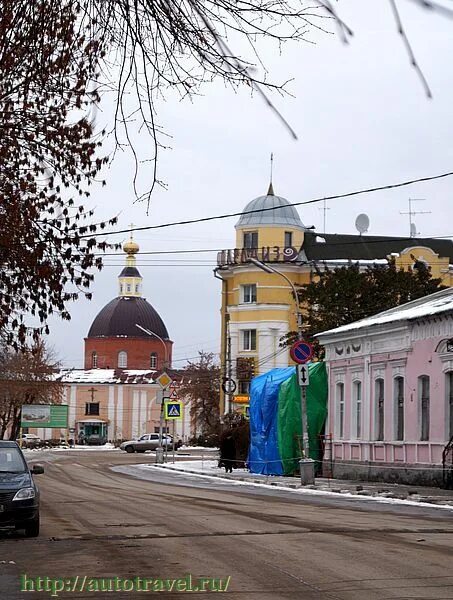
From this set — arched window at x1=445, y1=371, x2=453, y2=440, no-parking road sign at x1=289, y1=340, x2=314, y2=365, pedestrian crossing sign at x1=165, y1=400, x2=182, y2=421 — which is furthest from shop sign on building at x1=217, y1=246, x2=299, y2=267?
arched window at x1=445, y1=371, x2=453, y2=440

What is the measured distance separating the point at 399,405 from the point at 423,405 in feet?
6.72

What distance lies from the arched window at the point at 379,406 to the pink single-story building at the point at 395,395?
1.3 inches

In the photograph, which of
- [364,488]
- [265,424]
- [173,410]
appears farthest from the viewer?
[173,410]

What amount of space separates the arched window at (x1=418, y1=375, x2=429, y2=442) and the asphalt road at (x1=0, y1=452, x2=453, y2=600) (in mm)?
8118

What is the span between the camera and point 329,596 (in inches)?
423

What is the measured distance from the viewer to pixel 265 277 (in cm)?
8369

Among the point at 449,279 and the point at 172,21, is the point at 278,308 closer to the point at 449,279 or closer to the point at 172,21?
the point at 449,279

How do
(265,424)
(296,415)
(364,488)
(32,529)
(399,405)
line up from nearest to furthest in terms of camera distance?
(32,529) < (364,488) < (399,405) < (296,415) < (265,424)

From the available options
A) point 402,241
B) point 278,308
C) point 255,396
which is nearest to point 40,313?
point 255,396

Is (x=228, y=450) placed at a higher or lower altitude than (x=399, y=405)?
Result: lower

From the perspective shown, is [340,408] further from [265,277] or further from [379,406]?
[265,277]

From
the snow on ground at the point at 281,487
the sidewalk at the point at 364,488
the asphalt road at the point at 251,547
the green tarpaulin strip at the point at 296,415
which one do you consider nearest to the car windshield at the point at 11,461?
the asphalt road at the point at 251,547

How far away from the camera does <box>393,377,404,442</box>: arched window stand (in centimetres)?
3616

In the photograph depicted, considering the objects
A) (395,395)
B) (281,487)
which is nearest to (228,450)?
(395,395)
